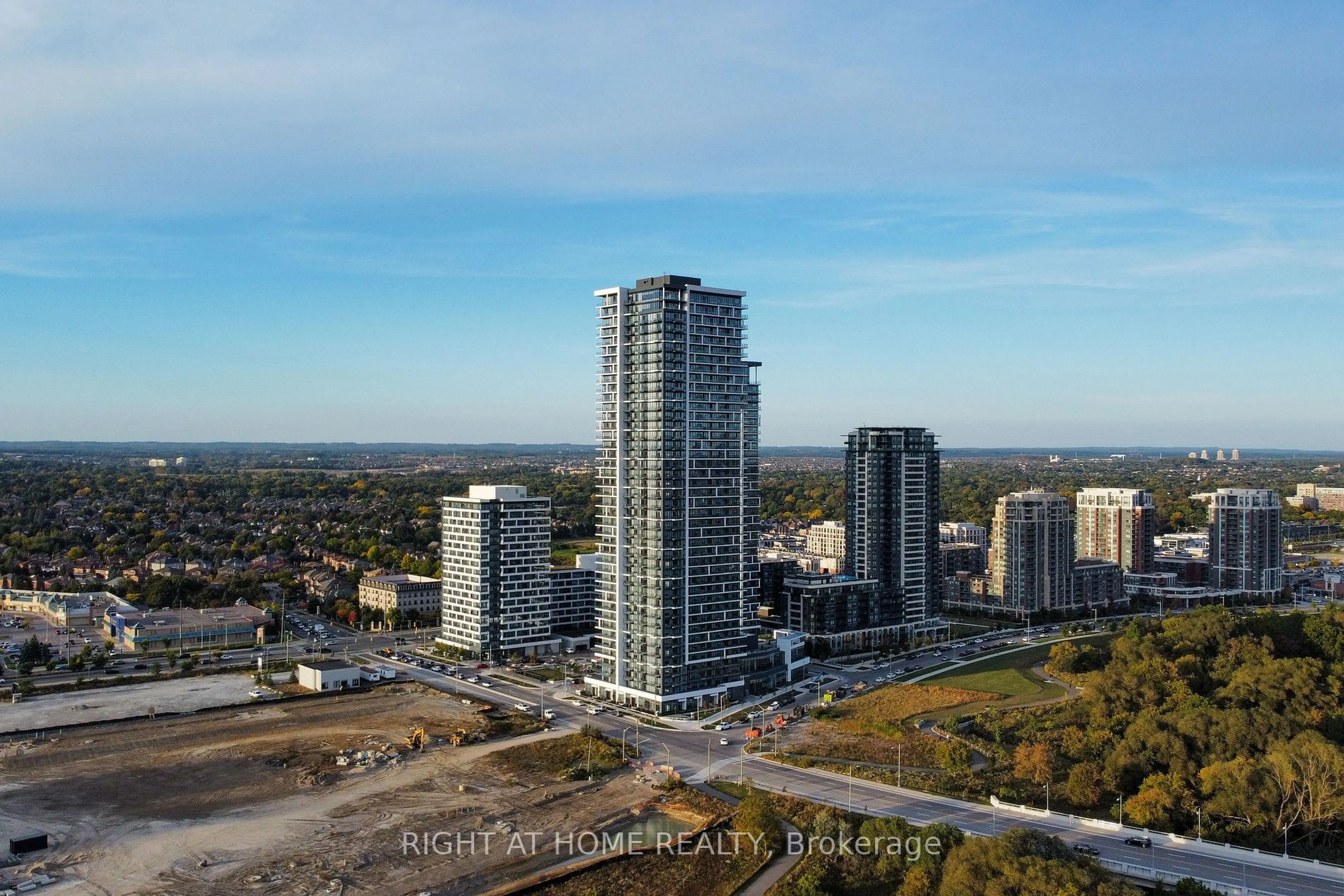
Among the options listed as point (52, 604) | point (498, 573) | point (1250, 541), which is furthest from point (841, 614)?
point (52, 604)

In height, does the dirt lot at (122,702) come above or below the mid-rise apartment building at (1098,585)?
below

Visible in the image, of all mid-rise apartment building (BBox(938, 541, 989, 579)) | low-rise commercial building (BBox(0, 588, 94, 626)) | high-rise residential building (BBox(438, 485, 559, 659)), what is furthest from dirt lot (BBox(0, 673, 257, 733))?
mid-rise apartment building (BBox(938, 541, 989, 579))

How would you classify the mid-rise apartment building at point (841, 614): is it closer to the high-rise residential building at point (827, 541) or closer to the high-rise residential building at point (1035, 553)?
the high-rise residential building at point (1035, 553)

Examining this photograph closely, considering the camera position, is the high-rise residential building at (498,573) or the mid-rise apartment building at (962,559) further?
the mid-rise apartment building at (962,559)

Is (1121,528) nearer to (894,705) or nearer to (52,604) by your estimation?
(894,705)

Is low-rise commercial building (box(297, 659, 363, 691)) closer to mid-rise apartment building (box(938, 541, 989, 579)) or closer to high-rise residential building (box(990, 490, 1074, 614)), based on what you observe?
high-rise residential building (box(990, 490, 1074, 614))

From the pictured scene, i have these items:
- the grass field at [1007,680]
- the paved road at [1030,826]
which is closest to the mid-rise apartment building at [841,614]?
the grass field at [1007,680]
